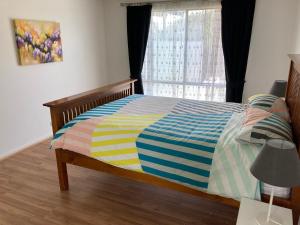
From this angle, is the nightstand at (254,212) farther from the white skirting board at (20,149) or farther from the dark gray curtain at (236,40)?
the white skirting board at (20,149)

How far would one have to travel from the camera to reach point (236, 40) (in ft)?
12.3

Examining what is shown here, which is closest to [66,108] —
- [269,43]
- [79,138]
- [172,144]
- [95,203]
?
[79,138]

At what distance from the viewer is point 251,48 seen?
378 centimetres

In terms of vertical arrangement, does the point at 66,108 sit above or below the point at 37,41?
below

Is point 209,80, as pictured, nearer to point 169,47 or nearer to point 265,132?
point 169,47

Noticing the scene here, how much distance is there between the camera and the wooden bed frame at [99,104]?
165cm

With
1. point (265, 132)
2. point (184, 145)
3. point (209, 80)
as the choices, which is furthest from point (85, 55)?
point (265, 132)

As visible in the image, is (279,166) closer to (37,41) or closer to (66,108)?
(66,108)

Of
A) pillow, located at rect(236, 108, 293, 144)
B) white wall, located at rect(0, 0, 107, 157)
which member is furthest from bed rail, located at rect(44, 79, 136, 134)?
pillow, located at rect(236, 108, 293, 144)

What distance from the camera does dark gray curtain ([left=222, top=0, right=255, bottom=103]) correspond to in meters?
3.62

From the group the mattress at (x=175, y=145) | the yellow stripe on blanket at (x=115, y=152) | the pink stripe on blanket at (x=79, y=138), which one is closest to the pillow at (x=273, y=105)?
the mattress at (x=175, y=145)

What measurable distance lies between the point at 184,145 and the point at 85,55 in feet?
10.2

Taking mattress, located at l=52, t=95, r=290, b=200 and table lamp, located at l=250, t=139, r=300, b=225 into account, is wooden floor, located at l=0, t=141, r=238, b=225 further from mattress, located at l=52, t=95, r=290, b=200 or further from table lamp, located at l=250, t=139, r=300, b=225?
table lamp, located at l=250, t=139, r=300, b=225

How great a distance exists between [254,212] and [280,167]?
0.46 m
